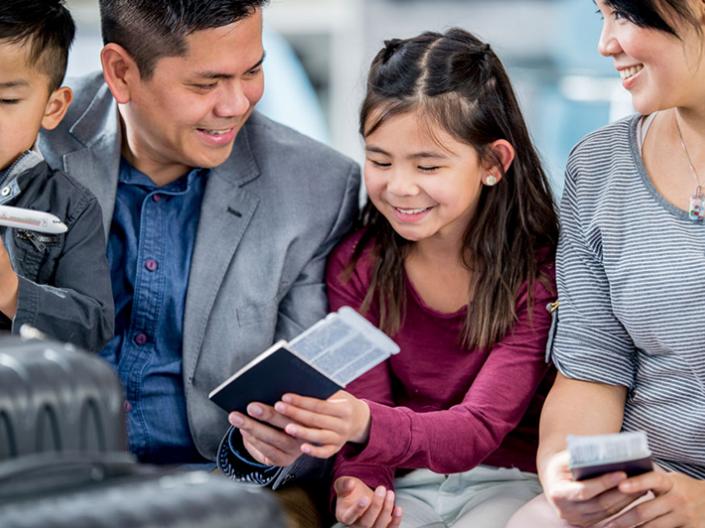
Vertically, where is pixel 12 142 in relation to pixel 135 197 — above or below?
above

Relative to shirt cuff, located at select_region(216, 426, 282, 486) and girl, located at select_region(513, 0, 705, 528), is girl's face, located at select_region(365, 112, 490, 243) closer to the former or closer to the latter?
girl, located at select_region(513, 0, 705, 528)

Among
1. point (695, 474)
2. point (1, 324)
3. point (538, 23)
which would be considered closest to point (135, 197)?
point (1, 324)

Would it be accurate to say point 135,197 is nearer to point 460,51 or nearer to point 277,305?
point 277,305

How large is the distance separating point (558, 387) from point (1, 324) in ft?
2.38

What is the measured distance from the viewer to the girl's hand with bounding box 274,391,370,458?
1341 mm

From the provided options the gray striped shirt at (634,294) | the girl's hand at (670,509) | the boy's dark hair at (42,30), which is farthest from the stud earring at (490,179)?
the boy's dark hair at (42,30)

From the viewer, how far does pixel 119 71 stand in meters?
1.67

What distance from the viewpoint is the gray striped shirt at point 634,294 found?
141 cm

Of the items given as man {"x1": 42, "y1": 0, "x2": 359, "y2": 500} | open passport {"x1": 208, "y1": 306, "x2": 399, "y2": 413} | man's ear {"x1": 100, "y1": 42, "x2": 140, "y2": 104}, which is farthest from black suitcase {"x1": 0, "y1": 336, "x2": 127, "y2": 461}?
man's ear {"x1": 100, "y1": 42, "x2": 140, "y2": 104}

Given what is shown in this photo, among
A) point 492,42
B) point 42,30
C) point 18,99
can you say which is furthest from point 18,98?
point 492,42

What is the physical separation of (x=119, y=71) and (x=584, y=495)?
0.91 m

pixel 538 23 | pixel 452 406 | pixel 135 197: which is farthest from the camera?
pixel 538 23

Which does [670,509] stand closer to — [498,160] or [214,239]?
[498,160]

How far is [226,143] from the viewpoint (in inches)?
64.2
